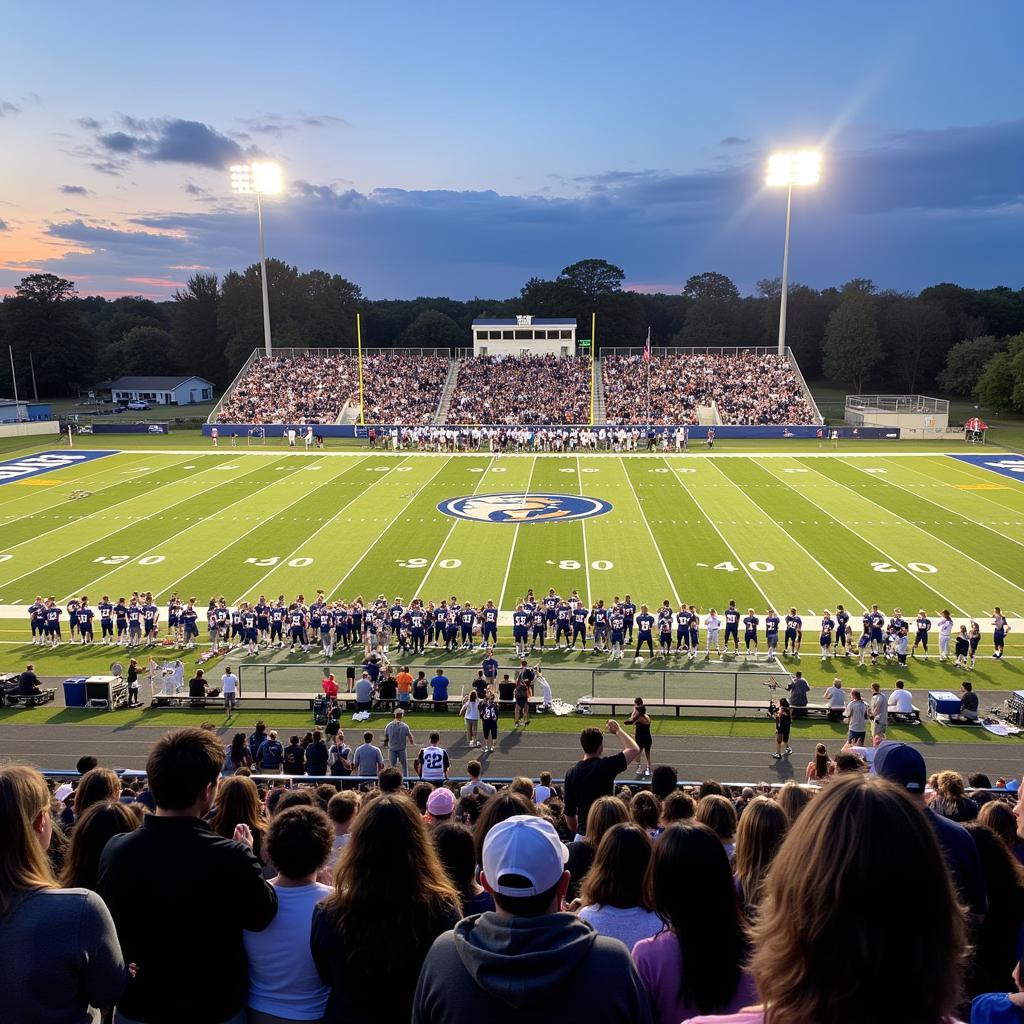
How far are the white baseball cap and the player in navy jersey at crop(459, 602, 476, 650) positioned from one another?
1689 cm

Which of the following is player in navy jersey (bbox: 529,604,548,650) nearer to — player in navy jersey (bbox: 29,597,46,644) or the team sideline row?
the team sideline row

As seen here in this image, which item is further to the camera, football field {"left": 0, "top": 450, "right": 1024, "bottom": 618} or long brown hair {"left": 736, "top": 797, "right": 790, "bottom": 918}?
football field {"left": 0, "top": 450, "right": 1024, "bottom": 618}

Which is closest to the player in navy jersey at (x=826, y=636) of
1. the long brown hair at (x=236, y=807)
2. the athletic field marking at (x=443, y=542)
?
the athletic field marking at (x=443, y=542)

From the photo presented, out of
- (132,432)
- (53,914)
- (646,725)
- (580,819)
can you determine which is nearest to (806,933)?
(53,914)

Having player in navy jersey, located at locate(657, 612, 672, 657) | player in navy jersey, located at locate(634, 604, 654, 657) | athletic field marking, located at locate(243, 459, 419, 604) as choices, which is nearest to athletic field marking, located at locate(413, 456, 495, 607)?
athletic field marking, located at locate(243, 459, 419, 604)

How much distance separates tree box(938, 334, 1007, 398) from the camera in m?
72.3

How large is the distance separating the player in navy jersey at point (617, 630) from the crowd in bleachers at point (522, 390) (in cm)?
3571

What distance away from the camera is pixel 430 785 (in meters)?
7.70

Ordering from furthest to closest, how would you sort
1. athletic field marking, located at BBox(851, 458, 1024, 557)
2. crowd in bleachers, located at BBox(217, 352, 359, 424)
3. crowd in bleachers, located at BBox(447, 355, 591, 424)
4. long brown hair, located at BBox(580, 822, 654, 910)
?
crowd in bleachers, located at BBox(217, 352, 359, 424) < crowd in bleachers, located at BBox(447, 355, 591, 424) < athletic field marking, located at BBox(851, 458, 1024, 557) < long brown hair, located at BBox(580, 822, 654, 910)

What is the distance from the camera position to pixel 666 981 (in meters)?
2.95

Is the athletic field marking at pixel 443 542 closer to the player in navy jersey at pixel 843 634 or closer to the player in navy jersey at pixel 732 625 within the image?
the player in navy jersey at pixel 732 625

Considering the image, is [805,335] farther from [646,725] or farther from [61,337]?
[646,725]

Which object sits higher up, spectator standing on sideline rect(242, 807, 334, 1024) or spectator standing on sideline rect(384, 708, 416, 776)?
spectator standing on sideline rect(242, 807, 334, 1024)

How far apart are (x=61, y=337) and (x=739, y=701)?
92.0 metres
